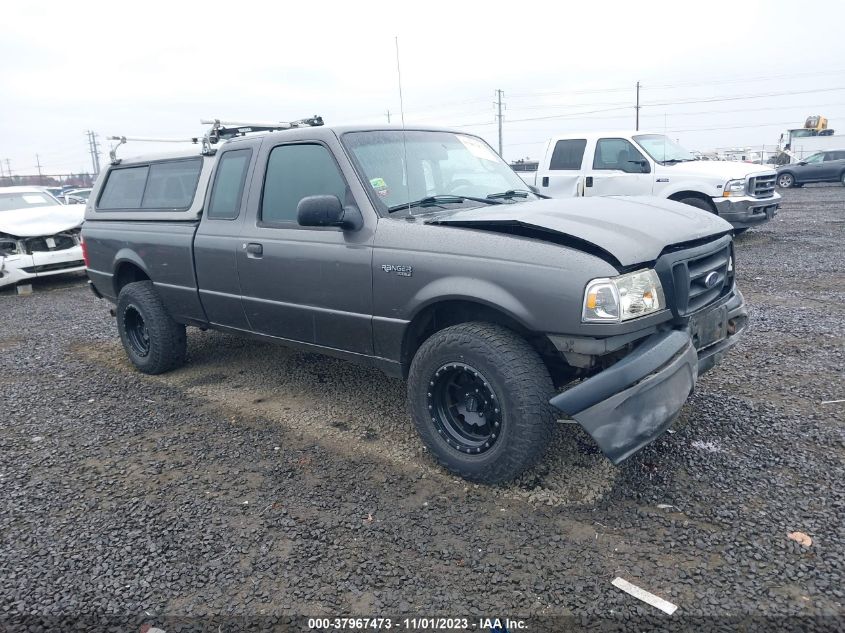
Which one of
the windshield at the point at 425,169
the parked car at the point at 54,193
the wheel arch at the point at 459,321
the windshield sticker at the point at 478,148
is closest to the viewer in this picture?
the wheel arch at the point at 459,321

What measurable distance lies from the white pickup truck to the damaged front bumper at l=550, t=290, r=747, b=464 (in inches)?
313

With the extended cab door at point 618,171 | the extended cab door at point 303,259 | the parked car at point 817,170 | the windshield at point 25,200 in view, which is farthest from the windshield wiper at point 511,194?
the parked car at point 817,170

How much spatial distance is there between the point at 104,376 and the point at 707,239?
4.93 metres

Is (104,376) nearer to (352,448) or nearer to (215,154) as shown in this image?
(215,154)

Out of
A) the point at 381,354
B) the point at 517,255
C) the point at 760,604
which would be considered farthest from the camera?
the point at 381,354

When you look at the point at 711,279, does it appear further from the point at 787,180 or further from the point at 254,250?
the point at 787,180

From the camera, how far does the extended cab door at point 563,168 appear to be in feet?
35.4

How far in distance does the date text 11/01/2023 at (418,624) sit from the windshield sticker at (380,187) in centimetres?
233

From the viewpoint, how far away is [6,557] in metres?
2.86

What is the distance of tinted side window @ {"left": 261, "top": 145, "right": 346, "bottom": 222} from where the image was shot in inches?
153

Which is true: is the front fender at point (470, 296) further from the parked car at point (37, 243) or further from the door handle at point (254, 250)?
the parked car at point (37, 243)

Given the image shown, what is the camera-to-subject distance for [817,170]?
26031mm

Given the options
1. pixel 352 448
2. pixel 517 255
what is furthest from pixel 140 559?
pixel 517 255

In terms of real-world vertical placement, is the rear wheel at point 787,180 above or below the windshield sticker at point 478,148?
below
